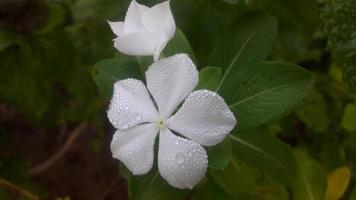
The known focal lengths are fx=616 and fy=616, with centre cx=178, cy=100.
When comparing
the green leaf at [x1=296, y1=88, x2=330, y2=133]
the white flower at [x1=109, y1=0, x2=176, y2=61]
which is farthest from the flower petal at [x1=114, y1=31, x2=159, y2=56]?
the green leaf at [x1=296, y1=88, x2=330, y2=133]

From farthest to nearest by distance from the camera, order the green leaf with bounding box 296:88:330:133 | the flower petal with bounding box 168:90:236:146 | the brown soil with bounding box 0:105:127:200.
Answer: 1. the brown soil with bounding box 0:105:127:200
2. the green leaf with bounding box 296:88:330:133
3. the flower petal with bounding box 168:90:236:146

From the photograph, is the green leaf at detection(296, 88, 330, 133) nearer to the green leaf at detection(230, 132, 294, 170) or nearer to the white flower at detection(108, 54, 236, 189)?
the green leaf at detection(230, 132, 294, 170)

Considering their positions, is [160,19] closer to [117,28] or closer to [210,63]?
[117,28]

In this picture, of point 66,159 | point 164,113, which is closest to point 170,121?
point 164,113

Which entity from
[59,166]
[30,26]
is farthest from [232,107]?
[59,166]

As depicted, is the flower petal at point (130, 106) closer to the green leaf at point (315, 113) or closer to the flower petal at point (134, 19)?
the flower petal at point (134, 19)

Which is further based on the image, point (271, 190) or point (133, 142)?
point (271, 190)

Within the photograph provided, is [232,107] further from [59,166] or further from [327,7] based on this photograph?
[59,166]
